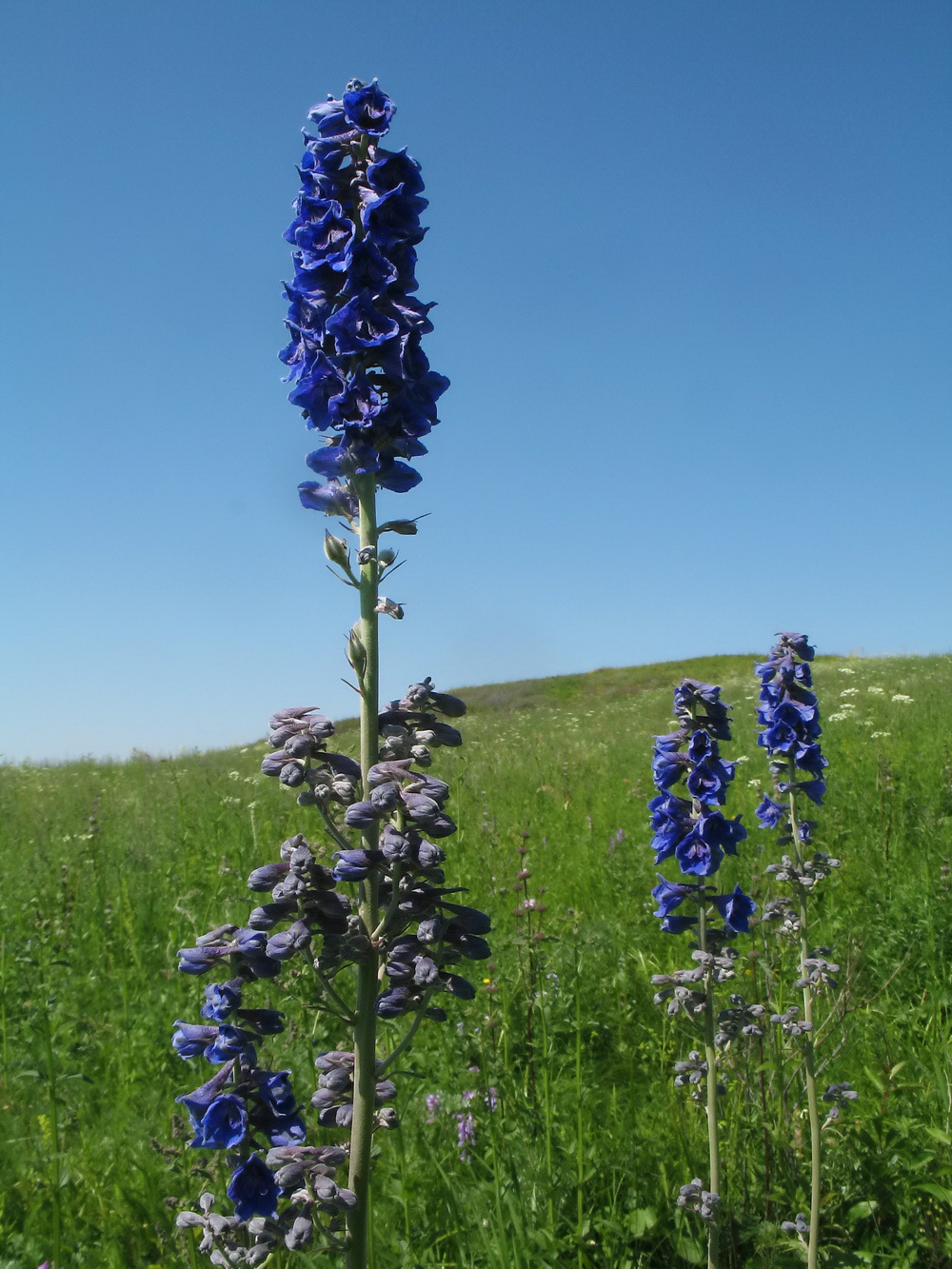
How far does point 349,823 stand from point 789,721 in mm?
2568

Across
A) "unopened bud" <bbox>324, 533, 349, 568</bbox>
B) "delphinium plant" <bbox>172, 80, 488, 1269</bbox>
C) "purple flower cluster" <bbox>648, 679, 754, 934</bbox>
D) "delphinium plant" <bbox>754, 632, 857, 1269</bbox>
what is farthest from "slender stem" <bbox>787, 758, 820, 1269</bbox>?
"unopened bud" <bbox>324, 533, 349, 568</bbox>

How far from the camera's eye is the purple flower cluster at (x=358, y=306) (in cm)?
195

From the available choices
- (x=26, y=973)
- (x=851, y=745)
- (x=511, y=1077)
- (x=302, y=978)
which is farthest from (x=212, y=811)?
(x=851, y=745)

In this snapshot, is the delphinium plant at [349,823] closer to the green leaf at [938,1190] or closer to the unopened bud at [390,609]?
the unopened bud at [390,609]

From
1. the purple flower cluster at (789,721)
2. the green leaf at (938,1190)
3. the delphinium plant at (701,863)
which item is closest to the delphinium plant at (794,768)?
the purple flower cluster at (789,721)

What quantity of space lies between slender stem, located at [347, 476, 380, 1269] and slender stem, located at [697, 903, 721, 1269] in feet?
3.88

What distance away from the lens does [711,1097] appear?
2.53 meters

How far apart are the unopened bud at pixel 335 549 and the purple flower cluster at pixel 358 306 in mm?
175

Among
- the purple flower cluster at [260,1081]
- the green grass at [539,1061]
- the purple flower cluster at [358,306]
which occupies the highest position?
the purple flower cluster at [358,306]

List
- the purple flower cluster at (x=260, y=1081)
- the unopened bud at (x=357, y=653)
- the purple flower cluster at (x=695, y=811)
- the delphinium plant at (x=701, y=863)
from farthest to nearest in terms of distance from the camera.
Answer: the purple flower cluster at (x=695, y=811)
the delphinium plant at (x=701, y=863)
the unopened bud at (x=357, y=653)
the purple flower cluster at (x=260, y=1081)

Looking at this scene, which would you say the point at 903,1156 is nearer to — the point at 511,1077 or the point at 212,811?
the point at 511,1077

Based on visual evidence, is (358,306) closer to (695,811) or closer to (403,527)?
(403,527)

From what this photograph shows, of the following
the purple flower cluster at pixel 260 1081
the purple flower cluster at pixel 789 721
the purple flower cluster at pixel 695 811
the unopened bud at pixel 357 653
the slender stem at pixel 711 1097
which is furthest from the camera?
the purple flower cluster at pixel 789 721

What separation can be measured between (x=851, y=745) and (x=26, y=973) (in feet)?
28.5
